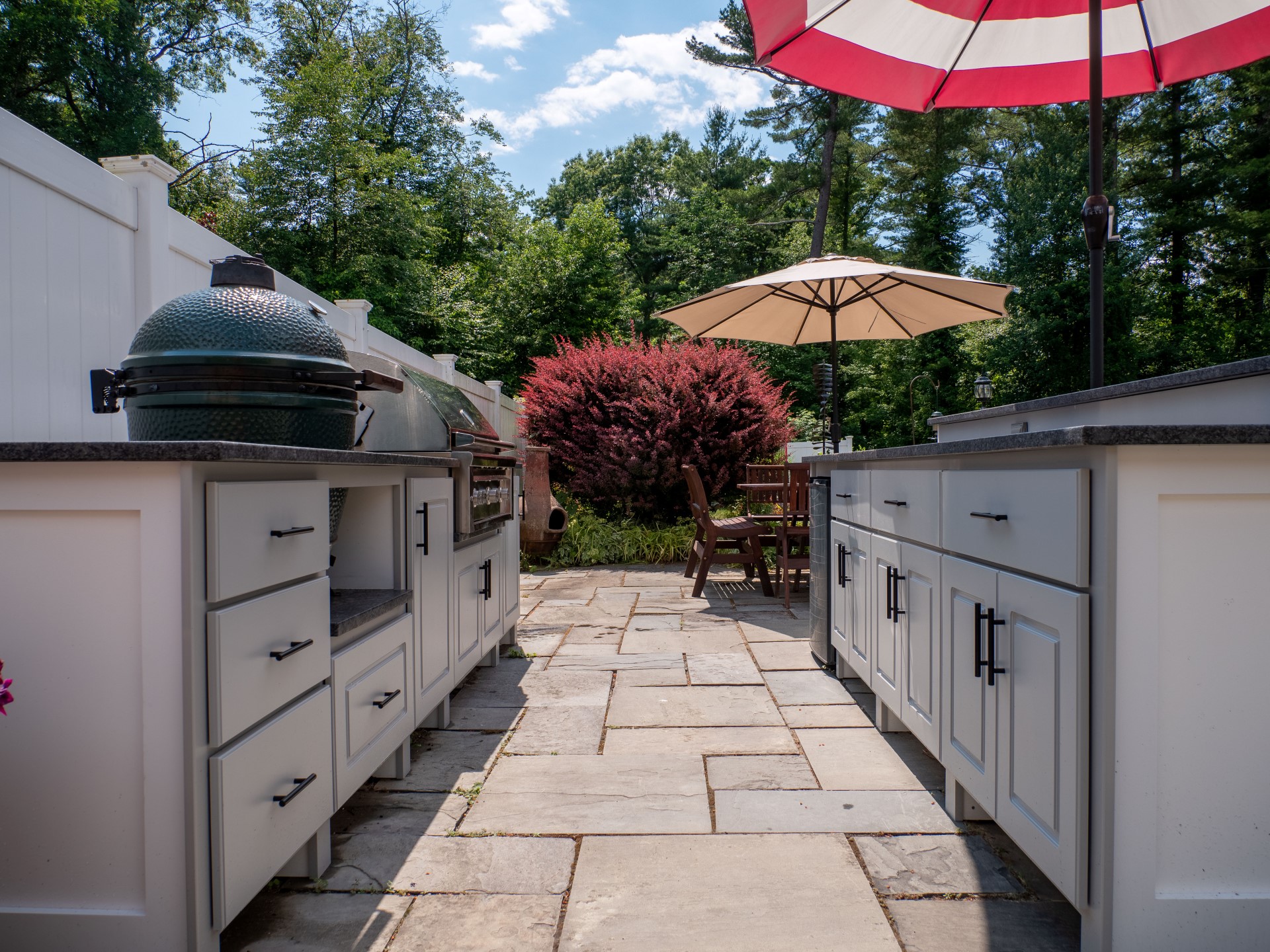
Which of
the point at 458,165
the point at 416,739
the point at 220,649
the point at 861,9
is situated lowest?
the point at 416,739

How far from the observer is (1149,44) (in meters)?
2.89

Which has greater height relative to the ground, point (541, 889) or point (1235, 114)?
point (1235, 114)

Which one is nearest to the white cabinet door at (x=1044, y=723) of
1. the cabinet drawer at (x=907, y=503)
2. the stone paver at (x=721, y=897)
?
the stone paver at (x=721, y=897)

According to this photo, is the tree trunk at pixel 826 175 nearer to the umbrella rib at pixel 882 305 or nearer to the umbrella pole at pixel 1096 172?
the umbrella rib at pixel 882 305

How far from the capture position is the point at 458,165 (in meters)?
21.5

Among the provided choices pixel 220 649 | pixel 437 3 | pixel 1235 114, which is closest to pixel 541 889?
pixel 220 649

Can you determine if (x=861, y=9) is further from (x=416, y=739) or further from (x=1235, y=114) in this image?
(x=1235, y=114)

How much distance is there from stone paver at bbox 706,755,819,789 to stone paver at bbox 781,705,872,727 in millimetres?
378

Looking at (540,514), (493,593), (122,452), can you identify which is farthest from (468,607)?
(540,514)

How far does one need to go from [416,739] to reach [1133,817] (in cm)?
225

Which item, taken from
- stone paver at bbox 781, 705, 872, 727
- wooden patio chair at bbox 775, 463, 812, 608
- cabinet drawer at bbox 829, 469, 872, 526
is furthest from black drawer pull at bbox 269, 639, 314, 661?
wooden patio chair at bbox 775, 463, 812, 608

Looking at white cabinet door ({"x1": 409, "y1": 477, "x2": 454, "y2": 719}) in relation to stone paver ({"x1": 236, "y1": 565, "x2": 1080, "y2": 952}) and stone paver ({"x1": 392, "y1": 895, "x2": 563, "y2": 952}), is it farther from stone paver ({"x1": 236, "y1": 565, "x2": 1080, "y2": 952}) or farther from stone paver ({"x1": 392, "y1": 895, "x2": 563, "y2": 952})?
stone paver ({"x1": 392, "y1": 895, "x2": 563, "y2": 952})

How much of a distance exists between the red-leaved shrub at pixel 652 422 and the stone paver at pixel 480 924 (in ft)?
19.7

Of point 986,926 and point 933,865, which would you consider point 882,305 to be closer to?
point 933,865
